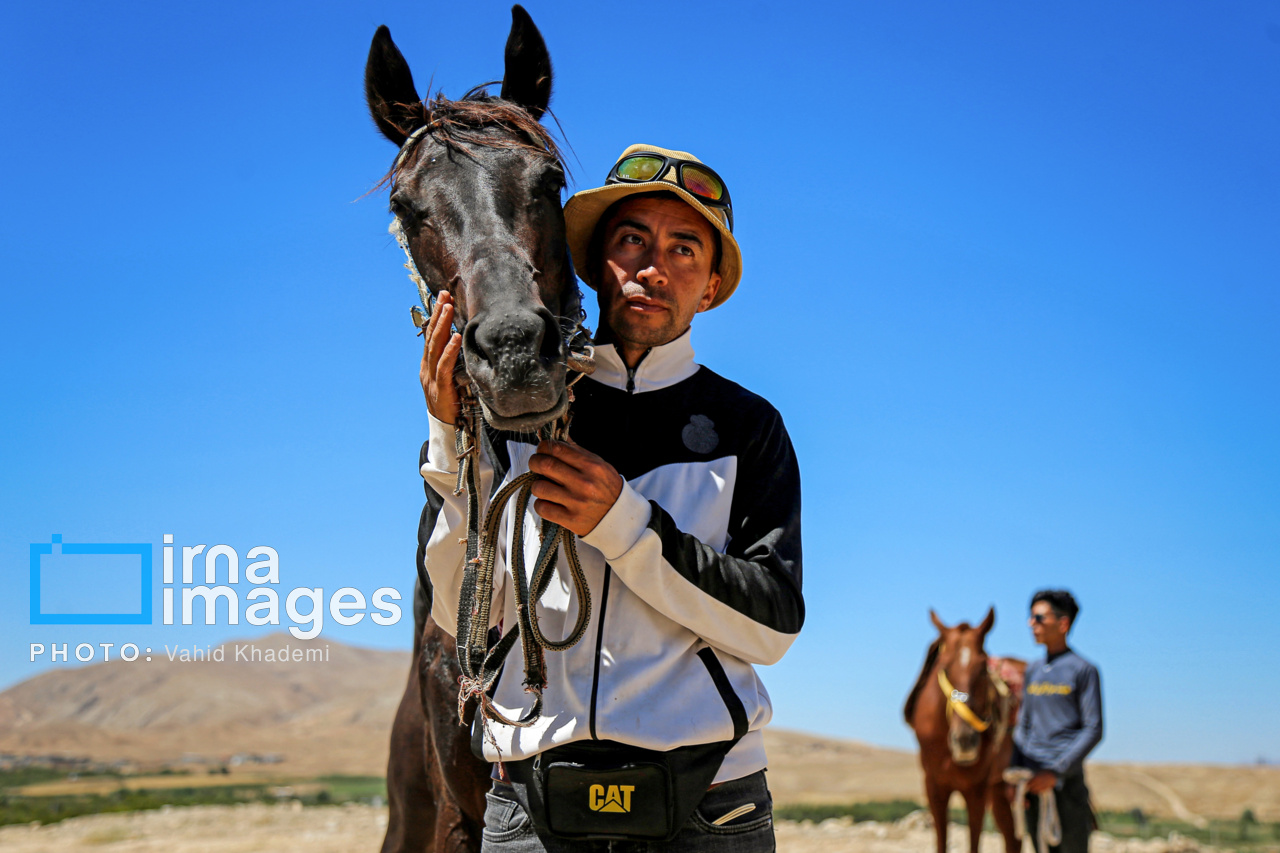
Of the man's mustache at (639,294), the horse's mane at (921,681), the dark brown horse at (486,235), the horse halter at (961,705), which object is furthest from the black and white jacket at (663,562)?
the horse's mane at (921,681)

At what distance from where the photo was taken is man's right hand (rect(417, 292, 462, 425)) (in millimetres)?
1761

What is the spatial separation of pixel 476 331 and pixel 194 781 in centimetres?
3208

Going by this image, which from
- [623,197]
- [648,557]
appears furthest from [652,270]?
[648,557]

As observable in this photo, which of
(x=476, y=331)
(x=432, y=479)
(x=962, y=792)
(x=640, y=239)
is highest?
(x=640, y=239)

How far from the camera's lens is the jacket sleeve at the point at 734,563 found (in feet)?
5.98

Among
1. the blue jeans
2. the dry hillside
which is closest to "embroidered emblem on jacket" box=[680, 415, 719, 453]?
the blue jeans

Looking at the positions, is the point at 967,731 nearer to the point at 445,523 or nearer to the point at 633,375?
the point at 633,375

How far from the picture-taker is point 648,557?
5.99 ft

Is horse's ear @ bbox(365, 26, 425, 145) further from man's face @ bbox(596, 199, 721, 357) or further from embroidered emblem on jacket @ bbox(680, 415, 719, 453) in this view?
embroidered emblem on jacket @ bbox(680, 415, 719, 453)

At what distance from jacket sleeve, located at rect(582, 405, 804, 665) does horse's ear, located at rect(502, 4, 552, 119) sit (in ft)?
3.40

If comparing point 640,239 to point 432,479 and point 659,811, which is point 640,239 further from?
point 659,811

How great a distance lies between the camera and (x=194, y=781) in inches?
1144

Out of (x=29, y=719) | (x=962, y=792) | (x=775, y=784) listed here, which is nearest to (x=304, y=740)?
(x=29, y=719)

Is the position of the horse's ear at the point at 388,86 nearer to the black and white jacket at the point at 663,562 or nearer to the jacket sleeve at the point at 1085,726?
the black and white jacket at the point at 663,562
